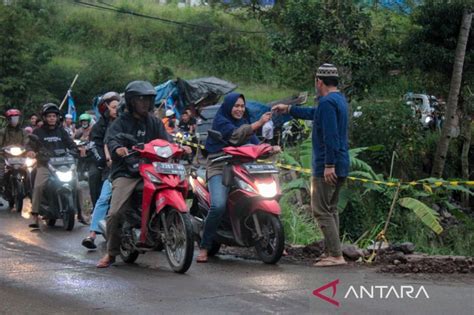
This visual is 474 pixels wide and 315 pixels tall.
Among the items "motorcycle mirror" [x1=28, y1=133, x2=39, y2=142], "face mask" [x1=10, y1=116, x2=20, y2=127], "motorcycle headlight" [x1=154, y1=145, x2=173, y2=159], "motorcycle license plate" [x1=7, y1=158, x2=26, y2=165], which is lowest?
"motorcycle license plate" [x1=7, y1=158, x2=26, y2=165]

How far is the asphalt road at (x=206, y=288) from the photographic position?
6.47 meters

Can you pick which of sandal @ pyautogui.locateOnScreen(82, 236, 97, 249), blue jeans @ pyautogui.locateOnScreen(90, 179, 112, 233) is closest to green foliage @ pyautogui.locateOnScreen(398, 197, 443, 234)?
blue jeans @ pyautogui.locateOnScreen(90, 179, 112, 233)

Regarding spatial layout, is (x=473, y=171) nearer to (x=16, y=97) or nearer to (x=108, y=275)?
(x=108, y=275)

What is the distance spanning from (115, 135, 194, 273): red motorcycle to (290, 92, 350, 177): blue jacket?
141cm

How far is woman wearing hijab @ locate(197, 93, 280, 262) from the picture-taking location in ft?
29.0

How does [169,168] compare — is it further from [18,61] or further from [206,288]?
[18,61]

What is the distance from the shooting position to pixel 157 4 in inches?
2232

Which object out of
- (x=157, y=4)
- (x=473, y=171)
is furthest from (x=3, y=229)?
(x=157, y=4)

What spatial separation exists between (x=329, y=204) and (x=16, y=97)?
2553 cm

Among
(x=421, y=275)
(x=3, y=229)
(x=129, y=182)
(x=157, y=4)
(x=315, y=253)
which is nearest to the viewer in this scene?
(x=421, y=275)

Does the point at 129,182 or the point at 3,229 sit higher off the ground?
the point at 129,182

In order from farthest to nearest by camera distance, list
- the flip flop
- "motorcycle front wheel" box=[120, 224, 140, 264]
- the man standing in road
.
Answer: the flip flop, "motorcycle front wheel" box=[120, 224, 140, 264], the man standing in road

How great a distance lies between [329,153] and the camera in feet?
26.9

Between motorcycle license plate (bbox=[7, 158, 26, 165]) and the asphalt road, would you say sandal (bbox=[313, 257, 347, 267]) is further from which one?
motorcycle license plate (bbox=[7, 158, 26, 165])
